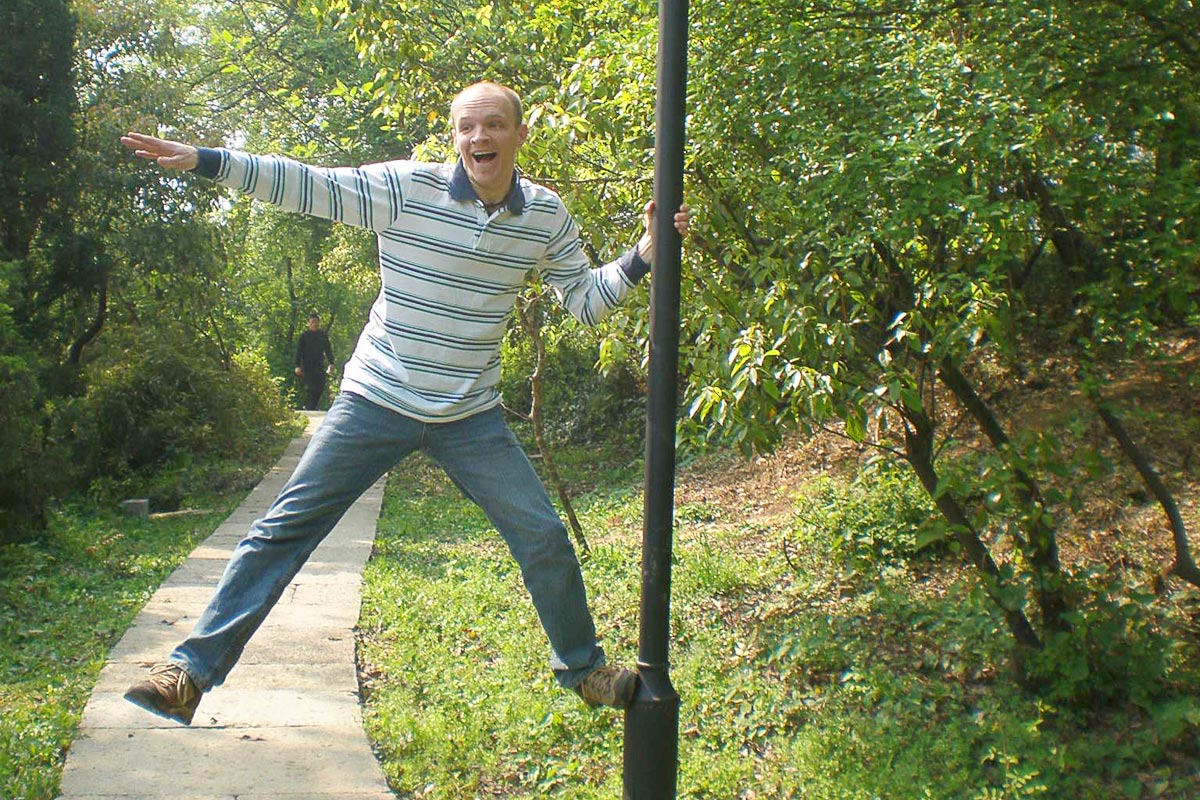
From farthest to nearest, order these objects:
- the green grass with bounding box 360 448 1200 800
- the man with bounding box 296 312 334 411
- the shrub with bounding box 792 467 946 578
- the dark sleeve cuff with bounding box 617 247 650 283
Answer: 1. the man with bounding box 296 312 334 411
2. the shrub with bounding box 792 467 946 578
3. the green grass with bounding box 360 448 1200 800
4. the dark sleeve cuff with bounding box 617 247 650 283

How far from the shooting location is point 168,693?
3957 millimetres

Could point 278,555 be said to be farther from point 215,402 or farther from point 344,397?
Answer: point 215,402

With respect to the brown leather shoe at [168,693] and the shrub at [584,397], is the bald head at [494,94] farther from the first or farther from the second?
the shrub at [584,397]

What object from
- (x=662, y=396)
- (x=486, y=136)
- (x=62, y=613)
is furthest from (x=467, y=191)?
(x=62, y=613)

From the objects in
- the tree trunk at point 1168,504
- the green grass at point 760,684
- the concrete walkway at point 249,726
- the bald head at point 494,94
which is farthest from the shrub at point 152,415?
the tree trunk at point 1168,504

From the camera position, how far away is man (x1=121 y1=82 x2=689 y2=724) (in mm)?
4094

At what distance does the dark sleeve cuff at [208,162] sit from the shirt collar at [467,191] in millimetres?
746

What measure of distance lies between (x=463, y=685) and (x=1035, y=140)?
3637 millimetres

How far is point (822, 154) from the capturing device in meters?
4.67

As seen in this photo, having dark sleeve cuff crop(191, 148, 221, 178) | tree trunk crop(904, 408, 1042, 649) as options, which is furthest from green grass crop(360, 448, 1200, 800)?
dark sleeve cuff crop(191, 148, 221, 178)

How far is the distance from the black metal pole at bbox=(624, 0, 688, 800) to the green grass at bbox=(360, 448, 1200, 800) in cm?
125

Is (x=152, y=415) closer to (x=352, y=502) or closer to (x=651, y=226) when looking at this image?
(x=352, y=502)

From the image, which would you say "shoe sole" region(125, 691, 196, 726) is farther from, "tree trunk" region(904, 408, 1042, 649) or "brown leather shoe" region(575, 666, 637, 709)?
"tree trunk" region(904, 408, 1042, 649)

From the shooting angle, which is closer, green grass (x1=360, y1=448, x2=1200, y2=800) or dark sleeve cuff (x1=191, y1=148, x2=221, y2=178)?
dark sleeve cuff (x1=191, y1=148, x2=221, y2=178)
